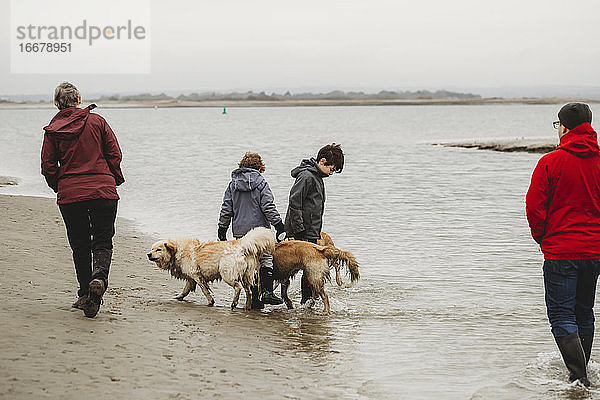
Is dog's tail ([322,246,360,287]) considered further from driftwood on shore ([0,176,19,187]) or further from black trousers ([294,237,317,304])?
driftwood on shore ([0,176,19,187])

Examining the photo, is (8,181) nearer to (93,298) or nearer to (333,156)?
(333,156)

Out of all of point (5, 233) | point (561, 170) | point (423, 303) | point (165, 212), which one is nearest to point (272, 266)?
point (423, 303)

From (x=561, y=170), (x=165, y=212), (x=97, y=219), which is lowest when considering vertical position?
(x=165, y=212)

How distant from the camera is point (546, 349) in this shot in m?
7.09

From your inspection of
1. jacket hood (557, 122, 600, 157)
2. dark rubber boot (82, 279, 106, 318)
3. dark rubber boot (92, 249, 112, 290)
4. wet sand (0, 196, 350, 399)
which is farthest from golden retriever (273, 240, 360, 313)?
jacket hood (557, 122, 600, 157)

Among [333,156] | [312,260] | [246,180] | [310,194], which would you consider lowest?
[312,260]

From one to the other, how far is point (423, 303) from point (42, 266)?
5.22m

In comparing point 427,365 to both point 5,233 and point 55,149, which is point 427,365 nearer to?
point 55,149

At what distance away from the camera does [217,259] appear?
814cm

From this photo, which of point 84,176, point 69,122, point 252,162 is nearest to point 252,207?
point 252,162

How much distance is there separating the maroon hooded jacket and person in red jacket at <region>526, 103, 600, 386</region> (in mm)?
3981

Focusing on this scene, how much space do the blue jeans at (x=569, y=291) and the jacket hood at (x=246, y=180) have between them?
3645 millimetres

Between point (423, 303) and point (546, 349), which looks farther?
point (423, 303)

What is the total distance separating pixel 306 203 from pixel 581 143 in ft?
11.8
